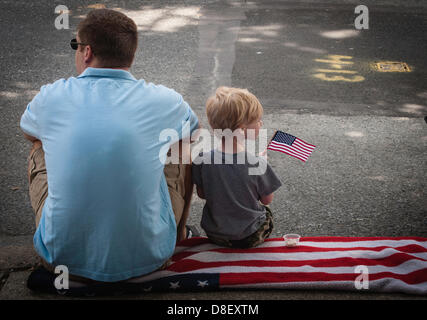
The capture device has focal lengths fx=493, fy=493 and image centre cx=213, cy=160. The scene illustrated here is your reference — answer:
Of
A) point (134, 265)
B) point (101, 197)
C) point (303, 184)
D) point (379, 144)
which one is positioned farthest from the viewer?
point (379, 144)

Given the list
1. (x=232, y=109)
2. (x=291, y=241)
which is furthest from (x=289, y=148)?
(x=232, y=109)

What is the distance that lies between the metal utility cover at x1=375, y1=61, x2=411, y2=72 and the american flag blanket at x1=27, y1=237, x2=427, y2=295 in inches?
145

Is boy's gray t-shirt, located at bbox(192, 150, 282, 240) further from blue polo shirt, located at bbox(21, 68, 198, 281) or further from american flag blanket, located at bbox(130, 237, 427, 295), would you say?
blue polo shirt, located at bbox(21, 68, 198, 281)

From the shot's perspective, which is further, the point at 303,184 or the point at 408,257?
the point at 303,184

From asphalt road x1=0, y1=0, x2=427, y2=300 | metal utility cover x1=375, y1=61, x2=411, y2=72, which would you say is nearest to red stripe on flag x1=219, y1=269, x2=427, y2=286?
asphalt road x1=0, y1=0, x2=427, y2=300

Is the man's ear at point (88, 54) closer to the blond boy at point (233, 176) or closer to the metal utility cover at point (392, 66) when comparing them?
the blond boy at point (233, 176)

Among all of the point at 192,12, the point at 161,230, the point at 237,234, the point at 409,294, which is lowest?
the point at 409,294

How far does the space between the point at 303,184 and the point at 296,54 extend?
3.21 metres

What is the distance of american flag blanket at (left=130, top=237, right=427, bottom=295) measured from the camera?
8.50 feet

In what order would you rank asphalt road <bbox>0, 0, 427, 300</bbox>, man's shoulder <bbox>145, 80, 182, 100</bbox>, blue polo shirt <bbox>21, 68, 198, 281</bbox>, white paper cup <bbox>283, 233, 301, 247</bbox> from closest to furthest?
blue polo shirt <bbox>21, 68, 198, 281</bbox> < man's shoulder <bbox>145, 80, 182, 100</bbox> < white paper cup <bbox>283, 233, 301, 247</bbox> < asphalt road <bbox>0, 0, 427, 300</bbox>

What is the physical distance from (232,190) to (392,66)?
448 centimetres

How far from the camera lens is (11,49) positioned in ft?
22.0
